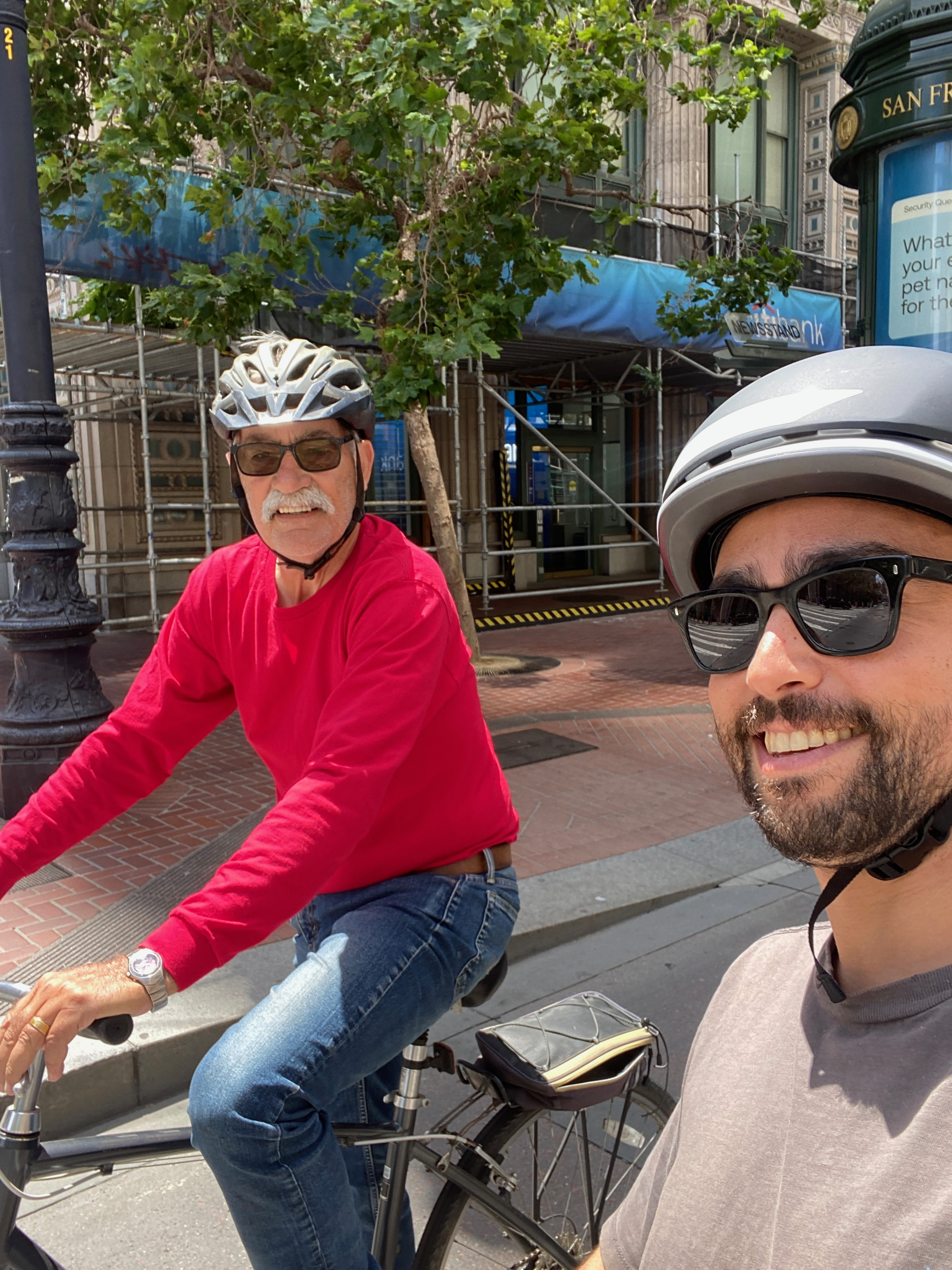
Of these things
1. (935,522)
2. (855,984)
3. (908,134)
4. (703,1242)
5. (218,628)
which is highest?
(908,134)

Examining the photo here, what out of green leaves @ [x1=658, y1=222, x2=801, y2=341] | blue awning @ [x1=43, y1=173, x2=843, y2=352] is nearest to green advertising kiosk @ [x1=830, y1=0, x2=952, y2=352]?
blue awning @ [x1=43, y1=173, x2=843, y2=352]

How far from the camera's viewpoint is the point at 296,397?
2.19 metres

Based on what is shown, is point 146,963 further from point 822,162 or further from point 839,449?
point 822,162

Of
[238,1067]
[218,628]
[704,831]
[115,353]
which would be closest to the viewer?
[238,1067]

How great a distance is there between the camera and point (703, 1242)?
102cm

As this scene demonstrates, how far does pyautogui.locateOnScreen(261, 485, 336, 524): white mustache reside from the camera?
2.16 m

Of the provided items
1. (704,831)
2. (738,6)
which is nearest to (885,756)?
(704,831)

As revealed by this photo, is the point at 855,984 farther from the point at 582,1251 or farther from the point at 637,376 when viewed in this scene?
the point at 637,376

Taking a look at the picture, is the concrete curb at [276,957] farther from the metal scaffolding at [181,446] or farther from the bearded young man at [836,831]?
the metal scaffolding at [181,446]

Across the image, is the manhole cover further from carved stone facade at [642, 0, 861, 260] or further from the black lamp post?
carved stone facade at [642, 0, 861, 260]

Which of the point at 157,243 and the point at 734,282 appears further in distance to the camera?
the point at 734,282

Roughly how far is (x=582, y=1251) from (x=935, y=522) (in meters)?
2.04

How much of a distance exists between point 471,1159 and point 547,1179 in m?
0.30

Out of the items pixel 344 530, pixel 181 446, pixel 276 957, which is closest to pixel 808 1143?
pixel 344 530
